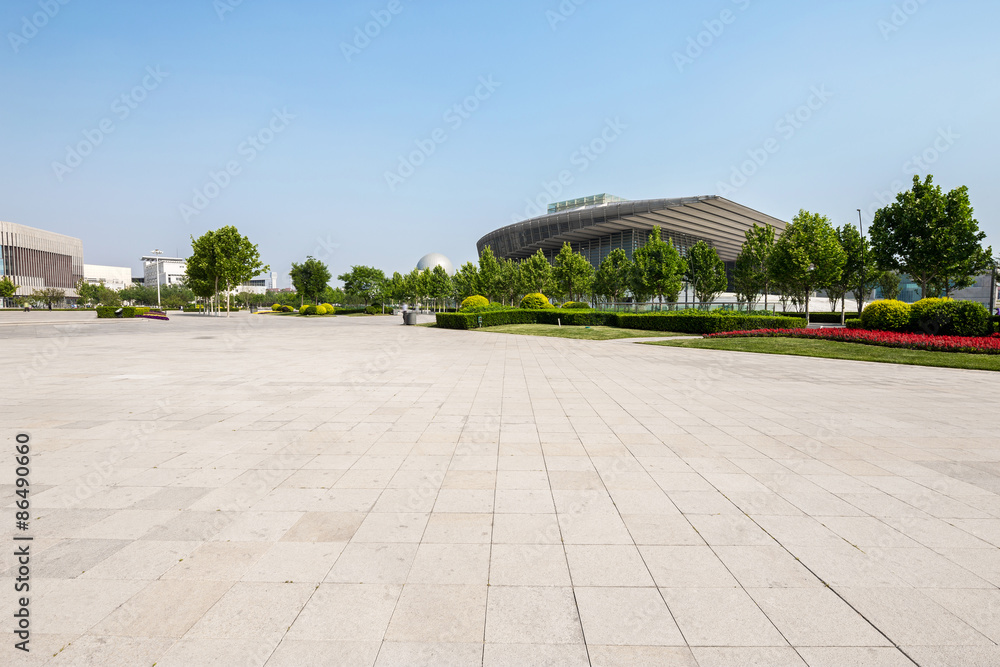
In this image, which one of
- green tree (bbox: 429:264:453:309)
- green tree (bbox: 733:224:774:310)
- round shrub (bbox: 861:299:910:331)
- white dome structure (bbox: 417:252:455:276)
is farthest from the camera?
white dome structure (bbox: 417:252:455:276)

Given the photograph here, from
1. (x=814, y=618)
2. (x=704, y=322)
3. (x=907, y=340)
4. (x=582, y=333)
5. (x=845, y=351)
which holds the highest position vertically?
(x=704, y=322)

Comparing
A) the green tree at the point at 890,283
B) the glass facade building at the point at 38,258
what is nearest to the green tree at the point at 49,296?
the glass facade building at the point at 38,258

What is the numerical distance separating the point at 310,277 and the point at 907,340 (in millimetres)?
72128

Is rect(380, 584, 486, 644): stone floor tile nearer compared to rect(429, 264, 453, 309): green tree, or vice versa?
rect(380, 584, 486, 644): stone floor tile

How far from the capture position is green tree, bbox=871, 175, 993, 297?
3247 cm

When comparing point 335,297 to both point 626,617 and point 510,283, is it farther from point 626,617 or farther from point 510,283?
point 626,617

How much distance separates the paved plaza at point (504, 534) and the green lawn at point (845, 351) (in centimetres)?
860

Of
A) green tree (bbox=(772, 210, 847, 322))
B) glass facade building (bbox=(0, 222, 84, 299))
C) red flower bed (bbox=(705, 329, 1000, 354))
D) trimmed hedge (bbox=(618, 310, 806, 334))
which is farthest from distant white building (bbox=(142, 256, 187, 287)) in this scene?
red flower bed (bbox=(705, 329, 1000, 354))

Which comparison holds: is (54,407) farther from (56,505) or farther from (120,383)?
(56,505)

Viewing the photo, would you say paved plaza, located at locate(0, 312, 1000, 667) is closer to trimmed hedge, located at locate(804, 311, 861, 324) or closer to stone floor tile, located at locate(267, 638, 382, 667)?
stone floor tile, located at locate(267, 638, 382, 667)

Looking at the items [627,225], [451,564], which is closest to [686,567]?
[451,564]

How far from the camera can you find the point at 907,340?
17297 millimetres

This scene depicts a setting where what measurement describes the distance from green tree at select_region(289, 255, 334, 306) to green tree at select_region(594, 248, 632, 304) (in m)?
44.1

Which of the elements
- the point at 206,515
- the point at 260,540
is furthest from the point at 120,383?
the point at 260,540
